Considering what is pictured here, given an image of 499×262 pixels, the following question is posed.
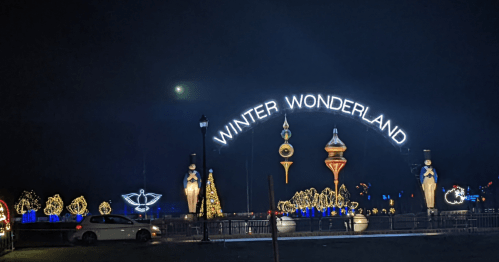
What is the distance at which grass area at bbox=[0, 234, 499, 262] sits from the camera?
1733 cm

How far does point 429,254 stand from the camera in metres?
17.9

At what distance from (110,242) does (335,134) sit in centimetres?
2681

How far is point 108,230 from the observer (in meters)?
25.9

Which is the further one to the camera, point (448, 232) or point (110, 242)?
point (448, 232)

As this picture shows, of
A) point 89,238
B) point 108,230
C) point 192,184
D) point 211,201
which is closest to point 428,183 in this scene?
point 211,201

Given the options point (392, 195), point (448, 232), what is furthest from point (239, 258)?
point (392, 195)

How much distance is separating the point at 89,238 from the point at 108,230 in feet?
3.16

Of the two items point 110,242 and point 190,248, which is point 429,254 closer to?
point 190,248

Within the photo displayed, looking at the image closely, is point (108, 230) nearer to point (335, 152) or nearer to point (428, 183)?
point (428, 183)

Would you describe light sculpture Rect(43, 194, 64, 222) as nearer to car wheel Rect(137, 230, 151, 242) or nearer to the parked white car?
the parked white car

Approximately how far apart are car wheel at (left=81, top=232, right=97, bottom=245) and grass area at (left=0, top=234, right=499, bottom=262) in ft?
9.47

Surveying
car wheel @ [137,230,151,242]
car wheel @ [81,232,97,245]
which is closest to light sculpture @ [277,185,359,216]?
car wheel @ [137,230,151,242]

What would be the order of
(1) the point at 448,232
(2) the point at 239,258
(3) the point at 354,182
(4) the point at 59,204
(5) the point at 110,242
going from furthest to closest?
(3) the point at 354,182 → (4) the point at 59,204 → (1) the point at 448,232 → (5) the point at 110,242 → (2) the point at 239,258

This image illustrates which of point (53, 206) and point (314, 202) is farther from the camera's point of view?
point (53, 206)
